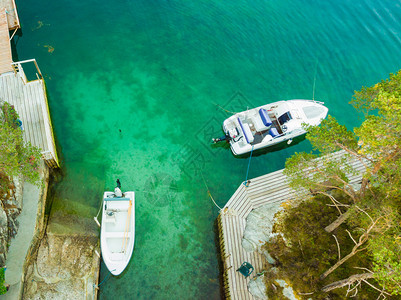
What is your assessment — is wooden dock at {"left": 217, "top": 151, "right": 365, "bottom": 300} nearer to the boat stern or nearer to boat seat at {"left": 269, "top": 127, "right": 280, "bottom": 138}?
boat seat at {"left": 269, "top": 127, "right": 280, "bottom": 138}

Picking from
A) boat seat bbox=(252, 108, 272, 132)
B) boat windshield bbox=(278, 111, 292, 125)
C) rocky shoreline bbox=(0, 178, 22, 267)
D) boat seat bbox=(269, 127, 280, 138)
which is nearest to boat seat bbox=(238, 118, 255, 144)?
boat seat bbox=(252, 108, 272, 132)

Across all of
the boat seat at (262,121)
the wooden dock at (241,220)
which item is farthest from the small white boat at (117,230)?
the boat seat at (262,121)

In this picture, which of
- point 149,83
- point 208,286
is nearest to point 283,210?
point 208,286

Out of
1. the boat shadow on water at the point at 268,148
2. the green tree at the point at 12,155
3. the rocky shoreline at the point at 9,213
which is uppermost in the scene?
the boat shadow on water at the point at 268,148

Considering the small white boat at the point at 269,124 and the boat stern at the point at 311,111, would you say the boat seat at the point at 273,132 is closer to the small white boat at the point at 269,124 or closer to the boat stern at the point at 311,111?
the small white boat at the point at 269,124

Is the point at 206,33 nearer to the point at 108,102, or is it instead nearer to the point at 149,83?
the point at 149,83

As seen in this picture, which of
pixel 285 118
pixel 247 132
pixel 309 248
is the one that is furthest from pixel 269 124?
pixel 309 248

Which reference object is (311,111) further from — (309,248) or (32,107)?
(32,107)
